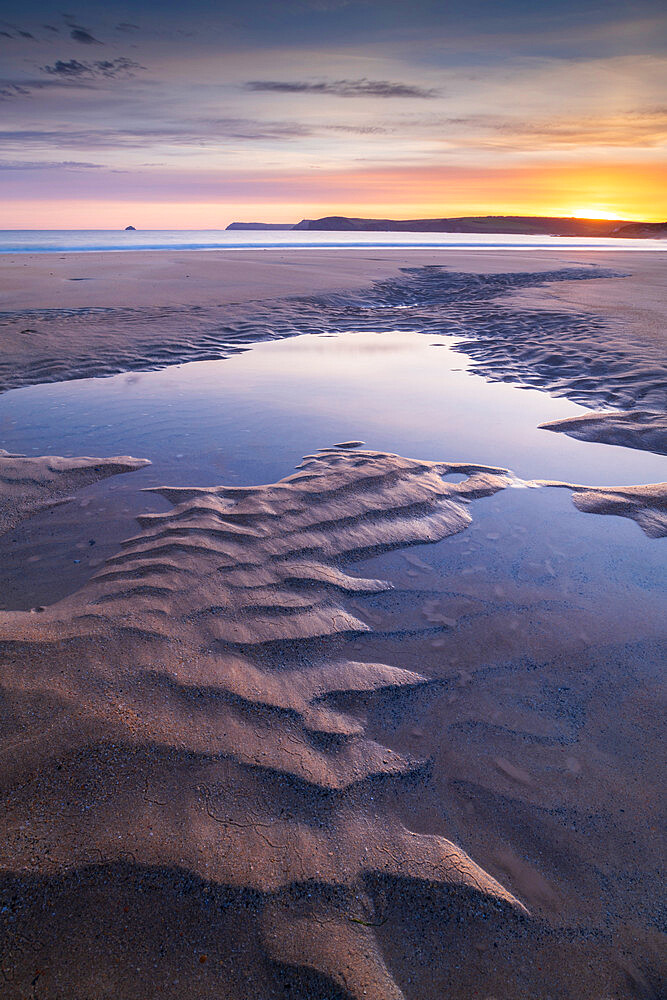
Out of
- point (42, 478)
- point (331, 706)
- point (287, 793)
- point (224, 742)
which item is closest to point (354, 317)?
point (42, 478)

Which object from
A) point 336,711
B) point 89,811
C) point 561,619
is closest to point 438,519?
point 561,619

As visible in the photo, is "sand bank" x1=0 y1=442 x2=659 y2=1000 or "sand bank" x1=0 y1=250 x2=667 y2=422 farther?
"sand bank" x1=0 y1=250 x2=667 y2=422

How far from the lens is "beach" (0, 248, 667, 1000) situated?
1.45 m

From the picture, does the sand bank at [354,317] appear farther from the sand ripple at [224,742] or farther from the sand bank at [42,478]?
the sand ripple at [224,742]

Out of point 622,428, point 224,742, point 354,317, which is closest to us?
point 224,742

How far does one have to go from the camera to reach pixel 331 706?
7.09 feet

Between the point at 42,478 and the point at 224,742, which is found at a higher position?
the point at 42,478

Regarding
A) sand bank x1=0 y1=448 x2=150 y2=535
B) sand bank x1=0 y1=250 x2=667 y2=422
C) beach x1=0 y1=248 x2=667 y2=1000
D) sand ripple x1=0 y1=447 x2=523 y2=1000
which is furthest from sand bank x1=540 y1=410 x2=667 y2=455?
sand bank x1=0 y1=448 x2=150 y2=535

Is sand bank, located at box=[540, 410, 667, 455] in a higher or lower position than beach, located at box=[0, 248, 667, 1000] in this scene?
higher

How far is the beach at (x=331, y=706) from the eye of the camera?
145 centimetres

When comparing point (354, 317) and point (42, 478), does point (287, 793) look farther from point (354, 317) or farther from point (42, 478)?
point (354, 317)

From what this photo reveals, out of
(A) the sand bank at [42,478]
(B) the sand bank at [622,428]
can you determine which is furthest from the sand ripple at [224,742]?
(B) the sand bank at [622,428]

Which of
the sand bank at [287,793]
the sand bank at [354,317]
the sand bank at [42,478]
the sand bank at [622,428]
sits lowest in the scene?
the sand bank at [287,793]

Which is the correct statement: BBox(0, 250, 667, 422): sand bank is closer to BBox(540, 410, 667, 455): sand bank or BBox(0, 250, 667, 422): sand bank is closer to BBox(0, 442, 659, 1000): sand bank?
BBox(540, 410, 667, 455): sand bank
